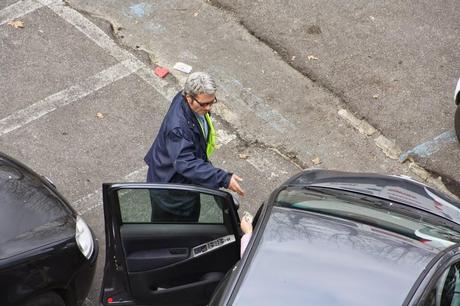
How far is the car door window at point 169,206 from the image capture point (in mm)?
5051

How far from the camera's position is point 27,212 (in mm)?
5555

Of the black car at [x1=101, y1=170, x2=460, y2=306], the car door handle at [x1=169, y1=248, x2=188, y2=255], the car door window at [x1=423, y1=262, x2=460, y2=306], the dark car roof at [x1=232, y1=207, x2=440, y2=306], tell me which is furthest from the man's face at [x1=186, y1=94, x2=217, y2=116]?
the car door window at [x1=423, y1=262, x2=460, y2=306]

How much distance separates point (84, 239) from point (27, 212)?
49 centimetres

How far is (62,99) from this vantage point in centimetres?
809

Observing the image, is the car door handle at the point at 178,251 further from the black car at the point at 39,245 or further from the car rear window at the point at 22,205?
the car rear window at the point at 22,205

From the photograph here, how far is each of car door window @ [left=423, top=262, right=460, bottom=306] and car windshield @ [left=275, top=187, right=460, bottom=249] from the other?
0.19 meters

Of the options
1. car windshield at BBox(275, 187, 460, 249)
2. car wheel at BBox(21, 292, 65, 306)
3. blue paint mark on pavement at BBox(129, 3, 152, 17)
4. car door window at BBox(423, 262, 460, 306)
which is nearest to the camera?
car door window at BBox(423, 262, 460, 306)

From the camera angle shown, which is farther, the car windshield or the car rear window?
the car rear window

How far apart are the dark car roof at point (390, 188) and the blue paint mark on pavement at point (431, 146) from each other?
5.85 ft

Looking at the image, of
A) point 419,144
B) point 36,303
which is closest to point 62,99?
point 36,303

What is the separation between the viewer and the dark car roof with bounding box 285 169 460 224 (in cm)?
550

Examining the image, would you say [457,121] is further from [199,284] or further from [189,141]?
[199,284]

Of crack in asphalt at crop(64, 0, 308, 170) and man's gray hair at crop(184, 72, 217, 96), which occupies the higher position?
→ man's gray hair at crop(184, 72, 217, 96)

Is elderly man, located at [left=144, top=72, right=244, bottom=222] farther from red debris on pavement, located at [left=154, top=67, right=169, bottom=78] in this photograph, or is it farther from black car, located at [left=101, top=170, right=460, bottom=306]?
red debris on pavement, located at [left=154, top=67, right=169, bottom=78]
